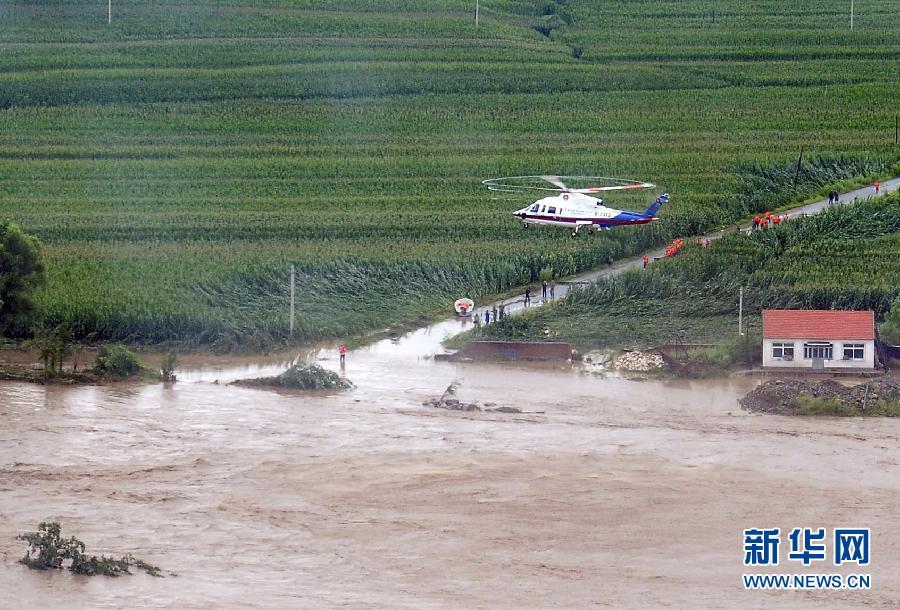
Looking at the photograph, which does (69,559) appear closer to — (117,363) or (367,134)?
(117,363)

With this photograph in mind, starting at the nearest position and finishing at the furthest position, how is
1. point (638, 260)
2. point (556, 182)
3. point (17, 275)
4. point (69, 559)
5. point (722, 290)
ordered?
point (69, 559) → point (17, 275) → point (722, 290) → point (638, 260) → point (556, 182)

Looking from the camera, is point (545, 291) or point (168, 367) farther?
point (545, 291)

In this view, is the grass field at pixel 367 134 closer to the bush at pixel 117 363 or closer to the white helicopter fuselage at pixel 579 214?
the white helicopter fuselage at pixel 579 214

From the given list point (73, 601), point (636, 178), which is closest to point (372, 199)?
→ point (636, 178)

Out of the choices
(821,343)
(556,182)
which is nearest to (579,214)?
(556,182)

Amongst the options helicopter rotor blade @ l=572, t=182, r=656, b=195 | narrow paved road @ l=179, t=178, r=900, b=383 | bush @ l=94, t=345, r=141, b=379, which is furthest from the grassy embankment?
bush @ l=94, t=345, r=141, b=379

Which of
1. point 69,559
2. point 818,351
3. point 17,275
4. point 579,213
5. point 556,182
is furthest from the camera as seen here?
point 556,182

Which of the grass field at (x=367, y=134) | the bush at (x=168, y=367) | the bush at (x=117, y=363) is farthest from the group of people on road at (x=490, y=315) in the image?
the bush at (x=117, y=363)
